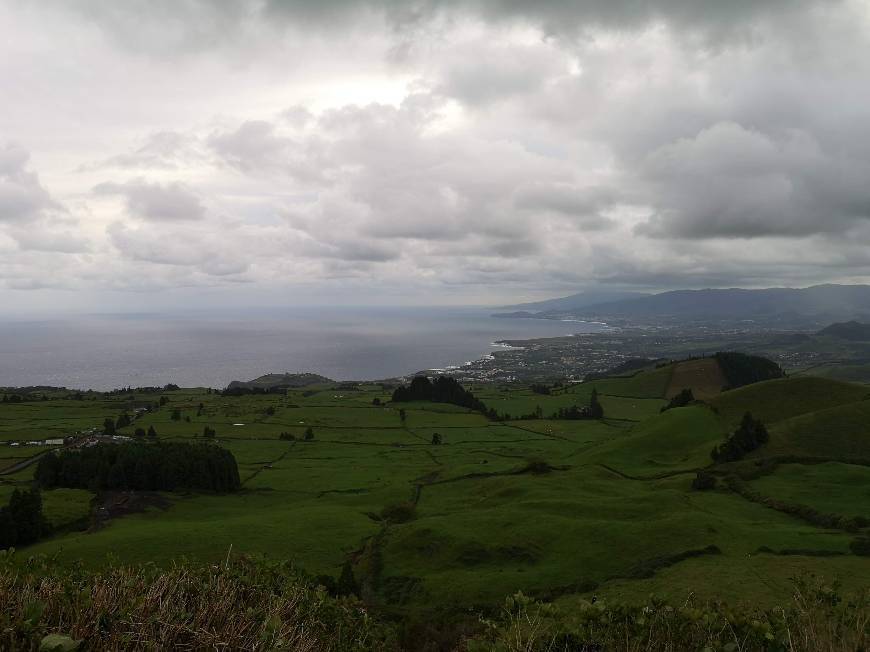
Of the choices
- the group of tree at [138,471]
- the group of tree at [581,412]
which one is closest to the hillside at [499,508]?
the group of tree at [138,471]

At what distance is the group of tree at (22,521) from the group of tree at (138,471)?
16441mm

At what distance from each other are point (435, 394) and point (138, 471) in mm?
95111

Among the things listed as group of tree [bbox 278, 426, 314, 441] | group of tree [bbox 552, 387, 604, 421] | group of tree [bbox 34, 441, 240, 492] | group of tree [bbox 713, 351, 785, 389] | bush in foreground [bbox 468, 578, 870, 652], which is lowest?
group of tree [bbox 552, 387, 604, 421]

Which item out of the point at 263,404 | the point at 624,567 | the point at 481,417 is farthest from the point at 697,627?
the point at 263,404

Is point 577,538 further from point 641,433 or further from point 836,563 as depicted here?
point 641,433

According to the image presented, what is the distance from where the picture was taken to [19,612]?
737cm

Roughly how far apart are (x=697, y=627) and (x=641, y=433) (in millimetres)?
83714

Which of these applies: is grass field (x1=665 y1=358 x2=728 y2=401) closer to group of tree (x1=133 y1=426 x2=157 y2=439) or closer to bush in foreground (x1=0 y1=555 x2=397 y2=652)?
group of tree (x1=133 y1=426 x2=157 y2=439)

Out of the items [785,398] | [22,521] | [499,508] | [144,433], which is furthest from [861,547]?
[144,433]

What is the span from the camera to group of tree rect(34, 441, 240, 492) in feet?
226

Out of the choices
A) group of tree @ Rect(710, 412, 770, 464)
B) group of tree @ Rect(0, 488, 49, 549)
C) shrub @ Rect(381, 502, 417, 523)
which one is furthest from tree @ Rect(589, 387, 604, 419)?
group of tree @ Rect(0, 488, 49, 549)

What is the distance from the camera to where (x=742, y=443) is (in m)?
66.9

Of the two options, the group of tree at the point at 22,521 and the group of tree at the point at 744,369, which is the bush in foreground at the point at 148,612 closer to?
the group of tree at the point at 22,521

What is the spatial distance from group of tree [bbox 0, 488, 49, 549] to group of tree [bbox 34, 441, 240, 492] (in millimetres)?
16441
